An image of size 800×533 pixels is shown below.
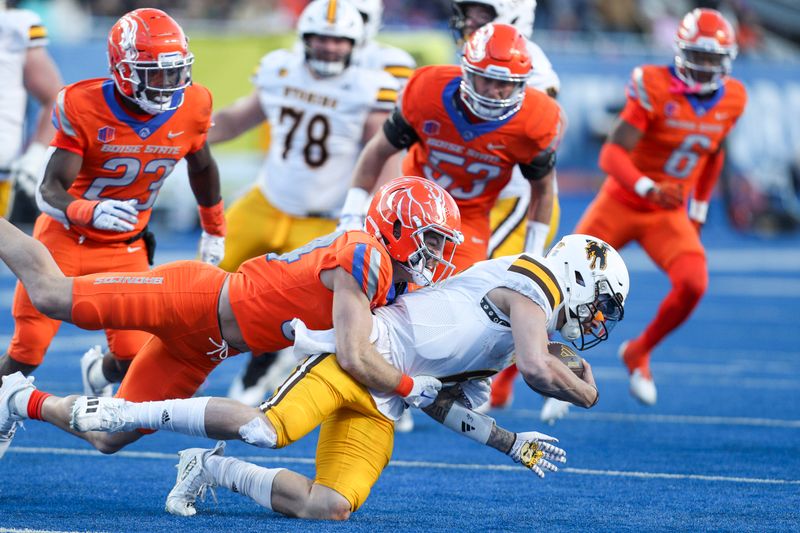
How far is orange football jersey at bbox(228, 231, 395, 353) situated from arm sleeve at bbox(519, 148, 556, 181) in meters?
1.66

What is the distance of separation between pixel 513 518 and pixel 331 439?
70 centimetres

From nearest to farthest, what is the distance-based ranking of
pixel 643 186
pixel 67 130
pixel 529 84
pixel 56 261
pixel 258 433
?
pixel 258 433, pixel 67 130, pixel 56 261, pixel 529 84, pixel 643 186

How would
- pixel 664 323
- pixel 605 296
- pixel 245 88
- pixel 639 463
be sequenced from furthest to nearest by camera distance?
1. pixel 245 88
2. pixel 664 323
3. pixel 639 463
4. pixel 605 296

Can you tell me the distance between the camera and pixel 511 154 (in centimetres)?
616

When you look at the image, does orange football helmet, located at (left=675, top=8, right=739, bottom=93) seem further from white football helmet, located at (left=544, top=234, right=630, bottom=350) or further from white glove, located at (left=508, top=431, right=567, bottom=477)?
white glove, located at (left=508, top=431, right=567, bottom=477)

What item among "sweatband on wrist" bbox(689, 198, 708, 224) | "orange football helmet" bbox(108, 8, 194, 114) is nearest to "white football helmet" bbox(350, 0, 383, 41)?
"sweatband on wrist" bbox(689, 198, 708, 224)

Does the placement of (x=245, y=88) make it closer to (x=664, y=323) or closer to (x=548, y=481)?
(x=664, y=323)

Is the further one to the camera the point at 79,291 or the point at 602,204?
the point at 602,204

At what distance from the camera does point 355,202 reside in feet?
21.1

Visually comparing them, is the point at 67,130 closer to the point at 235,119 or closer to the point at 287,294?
the point at 287,294

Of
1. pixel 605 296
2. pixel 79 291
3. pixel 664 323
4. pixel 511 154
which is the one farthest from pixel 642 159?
pixel 79 291

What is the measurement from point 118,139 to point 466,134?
5.34 ft

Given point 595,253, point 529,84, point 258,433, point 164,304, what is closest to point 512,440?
point 595,253

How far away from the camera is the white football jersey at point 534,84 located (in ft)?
22.6
